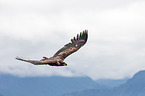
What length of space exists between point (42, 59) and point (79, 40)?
7732 millimetres

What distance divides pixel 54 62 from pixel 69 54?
16.4 ft

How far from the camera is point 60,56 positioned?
33.6 m

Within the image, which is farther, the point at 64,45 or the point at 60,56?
the point at 64,45

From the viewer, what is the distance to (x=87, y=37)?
36.7m

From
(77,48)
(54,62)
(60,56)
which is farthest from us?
(77,48)

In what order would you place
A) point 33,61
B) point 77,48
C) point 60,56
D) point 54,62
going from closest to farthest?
point 33,61 < point 54,62 < point 60,56 < point 77,48

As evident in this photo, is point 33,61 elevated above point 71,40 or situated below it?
below

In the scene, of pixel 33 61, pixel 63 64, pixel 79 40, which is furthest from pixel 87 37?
pixel 33 61

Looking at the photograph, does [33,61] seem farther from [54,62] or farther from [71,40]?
[71,40]

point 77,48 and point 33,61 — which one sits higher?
point 77,48

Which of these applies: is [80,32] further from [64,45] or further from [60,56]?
[60,56]

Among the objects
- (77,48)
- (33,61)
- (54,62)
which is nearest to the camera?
(33,61)

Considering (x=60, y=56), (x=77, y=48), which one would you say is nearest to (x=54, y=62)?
(x=60, y=56)

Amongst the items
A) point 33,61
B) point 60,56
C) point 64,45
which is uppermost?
point 64,45
